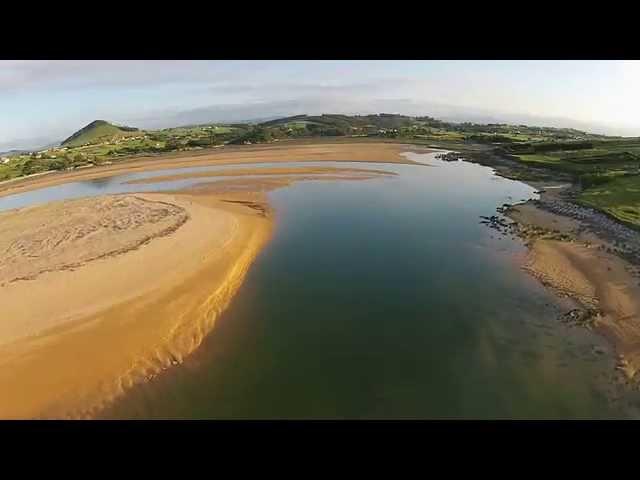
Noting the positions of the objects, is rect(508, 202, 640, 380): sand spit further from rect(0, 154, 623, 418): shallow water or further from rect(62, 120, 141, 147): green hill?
rect(62, 120, 141, 147): green hill

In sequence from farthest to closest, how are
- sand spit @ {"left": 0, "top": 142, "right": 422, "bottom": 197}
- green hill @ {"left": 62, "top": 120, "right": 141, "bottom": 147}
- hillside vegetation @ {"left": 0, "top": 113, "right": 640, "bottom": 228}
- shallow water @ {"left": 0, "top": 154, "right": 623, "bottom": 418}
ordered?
green hill @ {"left": 62, "top": 120, "right": 141, "bottom": 147} < sand spit @ {"left": 0, "top": 142, "right": 422, "bottom": 197} < hillside vegetation @ {"left": 0, "top": 113, "right": 640, "bottom": 228} < shallow water @ {"left": 0, "top": 154, "right": 623, "bottom": 418}

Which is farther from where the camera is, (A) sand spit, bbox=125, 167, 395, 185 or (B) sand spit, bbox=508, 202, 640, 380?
(A) sand spit, bbox=125, 167, 395, 185

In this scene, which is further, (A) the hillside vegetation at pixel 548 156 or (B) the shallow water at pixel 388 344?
(A) the hillside vegetation at pixel 548 156

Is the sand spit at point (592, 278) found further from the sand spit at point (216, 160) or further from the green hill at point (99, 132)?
the green hill at point (99, 132)

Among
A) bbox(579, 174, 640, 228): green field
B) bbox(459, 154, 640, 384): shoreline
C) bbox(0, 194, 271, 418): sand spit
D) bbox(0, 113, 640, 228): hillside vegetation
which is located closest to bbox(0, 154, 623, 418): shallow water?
bbox(459, 154, 640, 384): shoreline

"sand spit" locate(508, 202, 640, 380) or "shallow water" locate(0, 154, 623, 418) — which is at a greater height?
"sand spit" locate(508, 202, 640, 380)

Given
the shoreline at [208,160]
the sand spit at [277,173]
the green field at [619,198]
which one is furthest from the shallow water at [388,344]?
the shoreline at [208,160]
